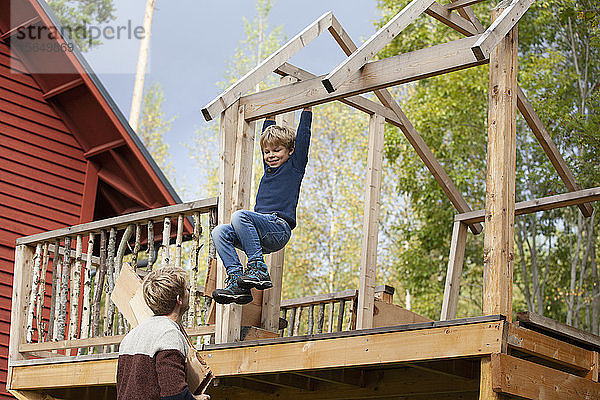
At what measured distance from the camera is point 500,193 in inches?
195

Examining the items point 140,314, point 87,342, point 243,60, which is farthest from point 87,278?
point 243,60

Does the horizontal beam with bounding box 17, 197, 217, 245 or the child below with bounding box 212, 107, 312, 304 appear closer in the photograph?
the child below with bounding box 212, 107, 312, 304

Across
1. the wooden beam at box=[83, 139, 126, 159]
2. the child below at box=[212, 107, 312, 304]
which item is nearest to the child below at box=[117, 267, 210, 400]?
the child below at box=[212, 107, 312, 304]

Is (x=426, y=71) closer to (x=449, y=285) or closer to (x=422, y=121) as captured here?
(x=449, y=285)

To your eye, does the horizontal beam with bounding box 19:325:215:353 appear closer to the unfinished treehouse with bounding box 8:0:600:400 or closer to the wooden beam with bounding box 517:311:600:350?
the unfinished treehouse with bounding box 8:0:600:400

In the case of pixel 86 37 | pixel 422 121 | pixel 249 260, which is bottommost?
pixel 249 260

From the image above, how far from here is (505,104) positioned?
200 inches

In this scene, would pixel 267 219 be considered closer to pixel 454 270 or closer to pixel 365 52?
pixel 365 52

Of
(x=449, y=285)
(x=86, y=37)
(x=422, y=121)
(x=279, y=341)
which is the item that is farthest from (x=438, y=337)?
(x=86, y=37)

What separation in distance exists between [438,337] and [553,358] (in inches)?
32.4

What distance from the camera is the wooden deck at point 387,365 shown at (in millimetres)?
4855

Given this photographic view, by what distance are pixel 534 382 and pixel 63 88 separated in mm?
6789

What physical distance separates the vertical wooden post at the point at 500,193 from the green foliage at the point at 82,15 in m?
28.1

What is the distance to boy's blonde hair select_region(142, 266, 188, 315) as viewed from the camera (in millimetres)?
4012
